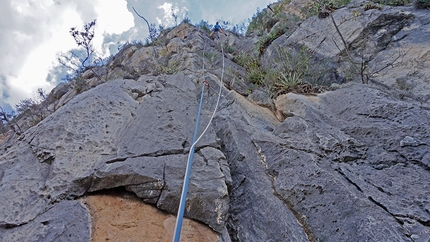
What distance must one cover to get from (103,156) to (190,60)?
5119 mm

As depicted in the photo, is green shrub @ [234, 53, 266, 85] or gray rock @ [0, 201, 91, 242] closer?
gray rock @ [0, 201, 91, 242]

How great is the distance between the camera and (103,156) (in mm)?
2561

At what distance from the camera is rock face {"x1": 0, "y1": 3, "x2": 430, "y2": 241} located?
2035 mm

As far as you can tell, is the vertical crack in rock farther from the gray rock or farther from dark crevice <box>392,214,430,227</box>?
the gray rock

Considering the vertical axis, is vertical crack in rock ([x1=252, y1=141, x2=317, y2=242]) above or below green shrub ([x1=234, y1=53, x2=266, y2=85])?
below

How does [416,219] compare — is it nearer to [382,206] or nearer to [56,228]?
[382,206]

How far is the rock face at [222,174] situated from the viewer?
2.04 meters

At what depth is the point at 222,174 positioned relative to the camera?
8.21 ft

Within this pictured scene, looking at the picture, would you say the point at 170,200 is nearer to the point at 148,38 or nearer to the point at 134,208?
the point at 134,208

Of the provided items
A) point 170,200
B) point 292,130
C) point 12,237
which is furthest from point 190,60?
point 12,237

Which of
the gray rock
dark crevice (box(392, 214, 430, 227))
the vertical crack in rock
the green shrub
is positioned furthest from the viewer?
the green shrub

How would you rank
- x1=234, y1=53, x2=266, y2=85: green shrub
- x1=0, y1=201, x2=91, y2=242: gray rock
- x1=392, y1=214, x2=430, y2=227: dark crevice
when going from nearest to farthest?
1. x1=0, y1=201, x2=91, y2=242: gray rock
2. x1=392, y1=214, x2=430, y2=227: dark crevice
3. x1=234, y1=53, x2=266, y2=85: green shrub

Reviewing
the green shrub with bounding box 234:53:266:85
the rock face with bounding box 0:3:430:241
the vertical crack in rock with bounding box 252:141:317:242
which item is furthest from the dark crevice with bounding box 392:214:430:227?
the green shrub with bounding box 234:53:266:85

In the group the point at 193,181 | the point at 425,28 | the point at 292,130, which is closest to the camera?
the point at 193,181
